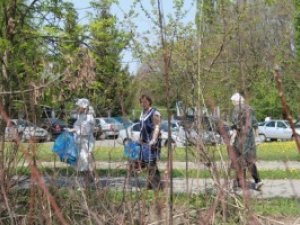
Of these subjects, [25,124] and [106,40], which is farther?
[106,40]

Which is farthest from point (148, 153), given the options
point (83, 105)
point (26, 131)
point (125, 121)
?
point (26, 131)

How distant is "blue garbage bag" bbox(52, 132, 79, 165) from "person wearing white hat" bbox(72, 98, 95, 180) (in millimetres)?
70

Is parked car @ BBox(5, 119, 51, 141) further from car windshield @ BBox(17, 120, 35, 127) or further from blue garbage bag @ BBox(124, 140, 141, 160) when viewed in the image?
blue garbage bag @ BBox(124, 140, 141, 160)

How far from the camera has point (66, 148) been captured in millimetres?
5656

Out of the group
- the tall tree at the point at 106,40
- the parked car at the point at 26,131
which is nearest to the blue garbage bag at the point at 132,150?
the parked car at the point at 26,131

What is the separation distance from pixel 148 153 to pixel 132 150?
1.48 ft

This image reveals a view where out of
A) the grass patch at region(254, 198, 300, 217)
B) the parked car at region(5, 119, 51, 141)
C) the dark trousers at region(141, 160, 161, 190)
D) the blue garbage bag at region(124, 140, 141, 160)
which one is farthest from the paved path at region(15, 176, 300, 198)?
the grass patch at region(254, 198, 300, 217)

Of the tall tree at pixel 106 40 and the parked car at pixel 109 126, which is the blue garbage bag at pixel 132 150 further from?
the tall tree at pixel 106 40

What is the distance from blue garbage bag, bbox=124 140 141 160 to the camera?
5.06 meters

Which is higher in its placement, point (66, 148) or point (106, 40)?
point (106, 40)

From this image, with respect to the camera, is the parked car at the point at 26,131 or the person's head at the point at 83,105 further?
the person's head at the point at 83,105

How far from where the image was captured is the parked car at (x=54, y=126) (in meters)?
5.56

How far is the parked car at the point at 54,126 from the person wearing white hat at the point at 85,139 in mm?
126

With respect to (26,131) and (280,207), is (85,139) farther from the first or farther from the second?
(280,207)
